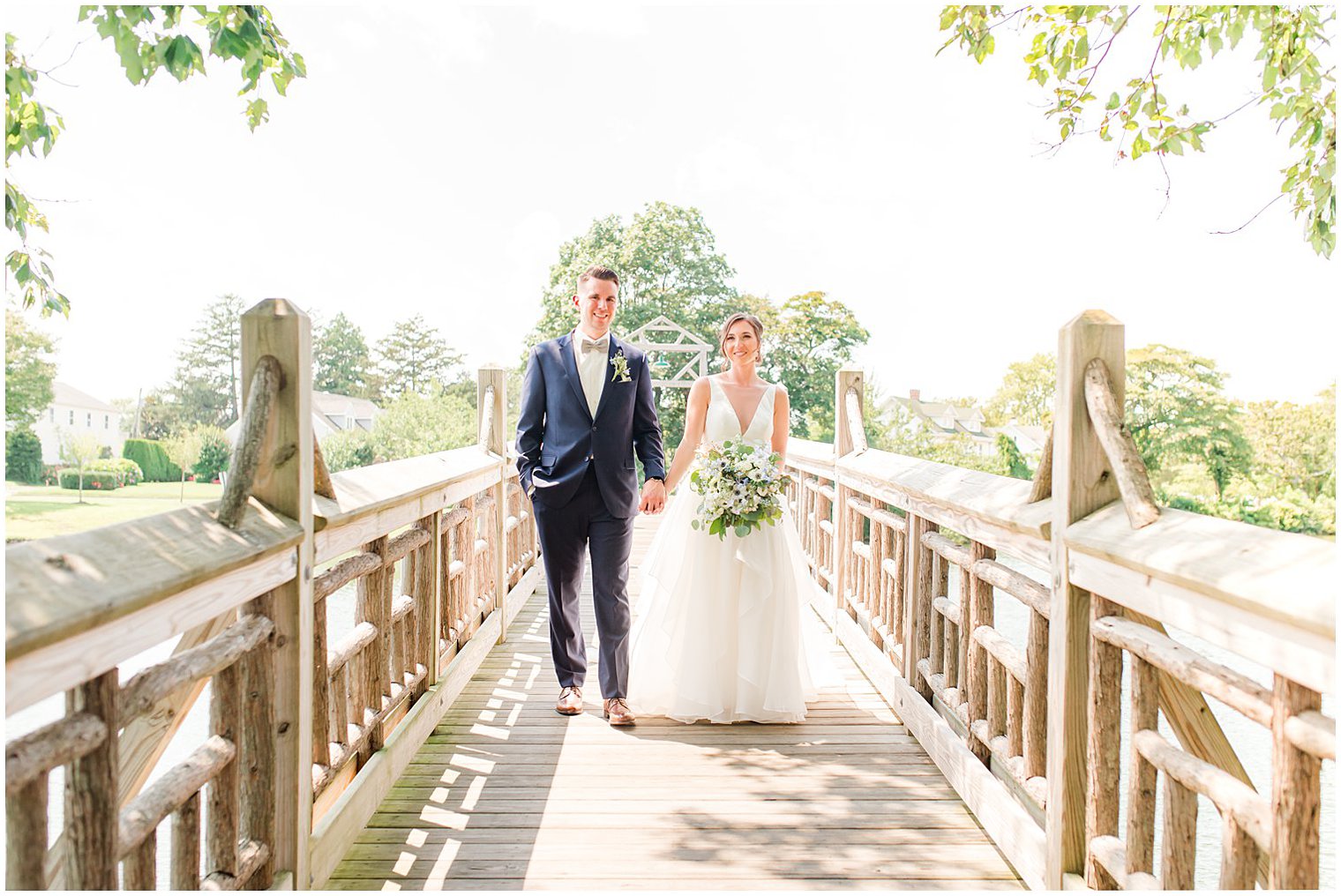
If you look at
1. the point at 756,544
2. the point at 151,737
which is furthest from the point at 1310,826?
the point at 756,544

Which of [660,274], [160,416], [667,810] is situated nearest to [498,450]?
[667,810]

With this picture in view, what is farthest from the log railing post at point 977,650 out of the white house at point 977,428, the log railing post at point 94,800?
the white house at point 977,428

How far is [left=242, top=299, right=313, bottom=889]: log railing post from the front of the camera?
203 centimetres

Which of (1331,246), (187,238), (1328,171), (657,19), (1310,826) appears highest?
(657,19)

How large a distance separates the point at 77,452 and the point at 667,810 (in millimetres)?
59510

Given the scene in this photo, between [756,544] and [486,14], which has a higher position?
[486,14]

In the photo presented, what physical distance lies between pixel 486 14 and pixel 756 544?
7741 centimetres

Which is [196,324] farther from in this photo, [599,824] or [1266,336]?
[1266,336]

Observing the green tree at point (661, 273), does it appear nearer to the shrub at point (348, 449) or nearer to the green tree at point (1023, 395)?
the shrub at point (348, 449)

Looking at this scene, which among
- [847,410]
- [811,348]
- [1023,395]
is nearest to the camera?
[847,410]

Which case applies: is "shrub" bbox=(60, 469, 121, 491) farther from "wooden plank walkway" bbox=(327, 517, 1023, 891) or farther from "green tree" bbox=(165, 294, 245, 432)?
"wooden plank walkway" bbox=(327, 517, 1023, 891)

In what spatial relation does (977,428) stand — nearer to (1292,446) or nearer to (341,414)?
(1292,446)

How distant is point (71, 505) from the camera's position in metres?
48.1

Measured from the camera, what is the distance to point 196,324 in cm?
7056
